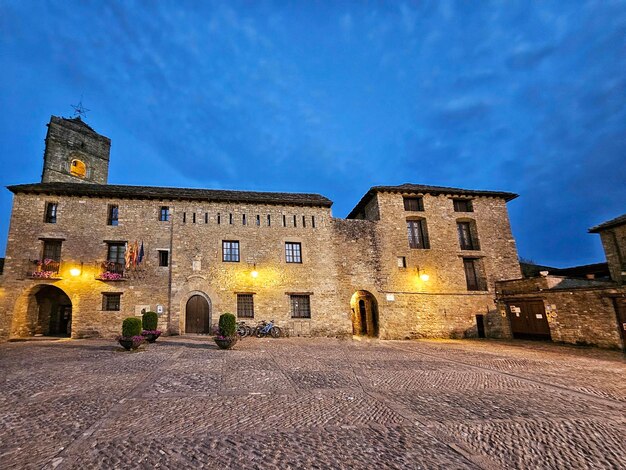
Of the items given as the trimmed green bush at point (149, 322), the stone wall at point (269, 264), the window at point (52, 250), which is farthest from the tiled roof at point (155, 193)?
the trimmed green bush at point (149, 322)

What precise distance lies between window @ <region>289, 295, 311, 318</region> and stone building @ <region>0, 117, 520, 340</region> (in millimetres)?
75

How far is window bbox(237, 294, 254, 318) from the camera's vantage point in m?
16.0

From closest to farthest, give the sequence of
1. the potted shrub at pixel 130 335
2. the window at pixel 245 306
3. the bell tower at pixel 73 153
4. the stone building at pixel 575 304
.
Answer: the potted shrub at pixel 130 335 < the stone building at pixel 575 304 < the window at pixel 245 306 < the bell tower at pixel 73 153

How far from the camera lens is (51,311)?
16.6 meters

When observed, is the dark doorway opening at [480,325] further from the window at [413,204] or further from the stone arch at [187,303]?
the stone arch at [187,303]

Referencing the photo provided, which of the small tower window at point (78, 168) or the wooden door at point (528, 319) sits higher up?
the small tower window at point (78, 168)

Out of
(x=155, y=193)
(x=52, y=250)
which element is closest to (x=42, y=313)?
(x=52, y=250)

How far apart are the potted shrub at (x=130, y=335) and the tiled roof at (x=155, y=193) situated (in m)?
8.09

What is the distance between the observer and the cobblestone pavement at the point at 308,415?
3.27 m

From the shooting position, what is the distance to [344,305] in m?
16.8

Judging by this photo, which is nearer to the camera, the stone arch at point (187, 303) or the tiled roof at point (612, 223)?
the tiled roof at point (612, 223)

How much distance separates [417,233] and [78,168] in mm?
27842

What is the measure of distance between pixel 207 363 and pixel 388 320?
11043mm

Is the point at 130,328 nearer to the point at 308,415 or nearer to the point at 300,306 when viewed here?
the point at 300,306
